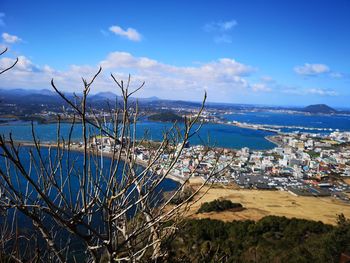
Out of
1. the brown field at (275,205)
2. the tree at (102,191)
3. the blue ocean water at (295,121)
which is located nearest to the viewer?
the tree at (102,191)

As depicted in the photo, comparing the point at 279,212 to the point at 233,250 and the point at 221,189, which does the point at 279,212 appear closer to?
the point at 221,189

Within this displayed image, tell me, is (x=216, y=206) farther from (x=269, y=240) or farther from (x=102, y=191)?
(x=102, y=191)

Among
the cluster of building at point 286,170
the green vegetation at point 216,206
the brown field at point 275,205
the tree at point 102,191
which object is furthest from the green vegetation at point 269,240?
the cluster of building at point 286,170

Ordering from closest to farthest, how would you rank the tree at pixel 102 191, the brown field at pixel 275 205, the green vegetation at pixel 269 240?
the tree at pixel 102 191 < the green vegetation at pixel 269 240 < the brown field at pixel 275 205

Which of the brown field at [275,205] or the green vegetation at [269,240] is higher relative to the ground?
the green vegetation at [269,240]

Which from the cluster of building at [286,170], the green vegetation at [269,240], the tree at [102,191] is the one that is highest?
the tree at [102,191]

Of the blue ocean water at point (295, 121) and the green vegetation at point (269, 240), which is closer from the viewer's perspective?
the green vegetation at point (269, 240)

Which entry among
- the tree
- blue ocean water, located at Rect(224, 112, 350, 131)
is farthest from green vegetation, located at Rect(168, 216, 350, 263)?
blue ocean water, located at Rect(224, 112, 350, 131)

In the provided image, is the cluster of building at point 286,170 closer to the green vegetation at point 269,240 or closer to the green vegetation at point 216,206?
the green vegetation at point 216,206

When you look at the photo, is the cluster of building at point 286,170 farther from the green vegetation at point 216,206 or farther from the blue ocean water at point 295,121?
the blue ocean water at point 295,121
